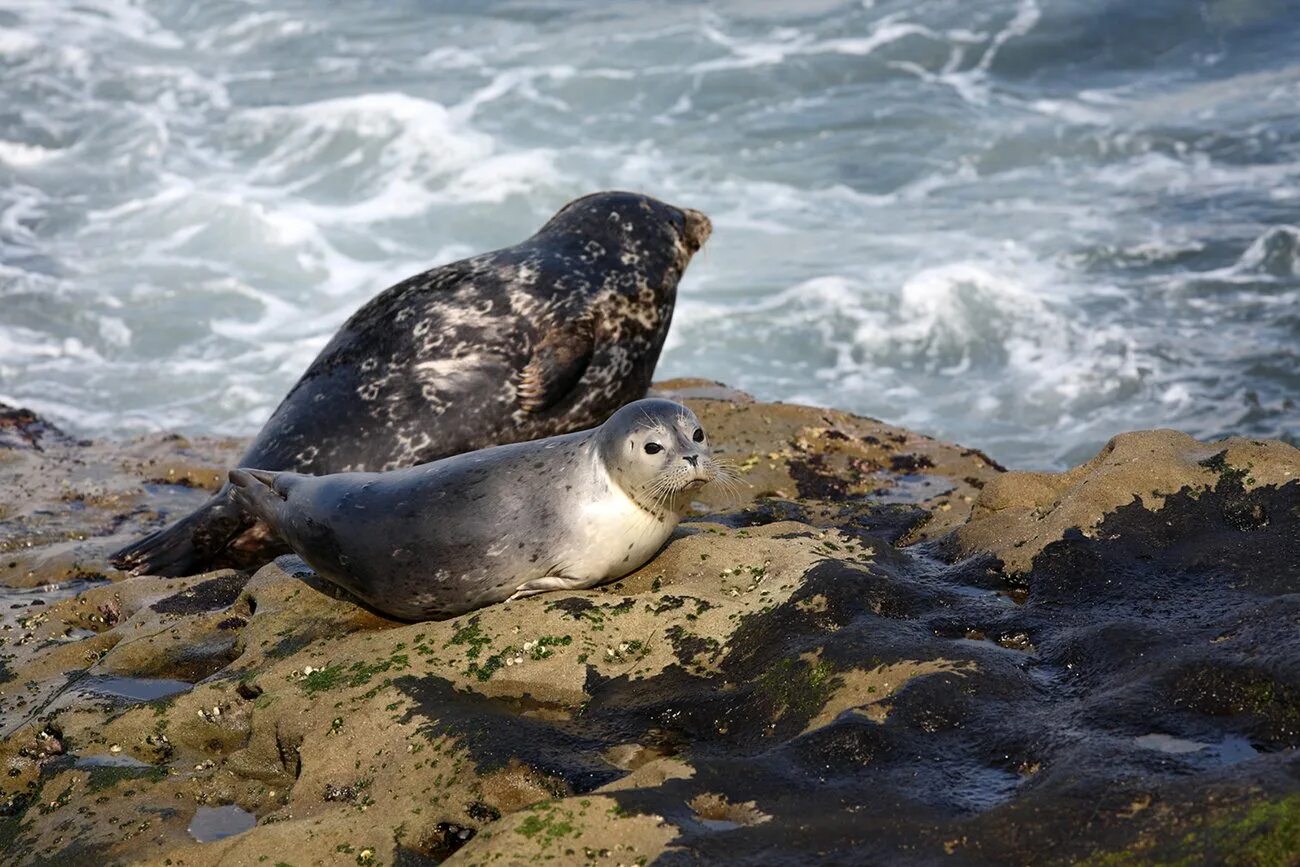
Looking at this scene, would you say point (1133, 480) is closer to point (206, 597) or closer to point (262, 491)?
point (262, 491)

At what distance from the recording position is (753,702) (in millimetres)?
4090

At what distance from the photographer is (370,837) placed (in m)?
3.72

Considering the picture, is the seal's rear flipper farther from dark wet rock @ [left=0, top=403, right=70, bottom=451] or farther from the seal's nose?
dark wet rock @ [left=0, top=403, right=70, bottom=451]

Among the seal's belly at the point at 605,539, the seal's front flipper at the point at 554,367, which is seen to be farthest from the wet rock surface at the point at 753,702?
the seal's front flipper at the point at 554,367

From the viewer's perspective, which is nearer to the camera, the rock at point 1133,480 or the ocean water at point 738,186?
the rock at point 1133,480

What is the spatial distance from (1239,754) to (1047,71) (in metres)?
17.5

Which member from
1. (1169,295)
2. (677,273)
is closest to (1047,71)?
(1169,295)

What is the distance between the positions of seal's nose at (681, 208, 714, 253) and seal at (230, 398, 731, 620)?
11.0 ft

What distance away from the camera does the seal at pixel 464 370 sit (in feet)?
22.4

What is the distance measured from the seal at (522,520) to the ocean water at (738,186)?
6466mm

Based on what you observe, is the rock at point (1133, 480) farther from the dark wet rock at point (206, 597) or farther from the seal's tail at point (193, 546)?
the seal's tail at point (193, 546)

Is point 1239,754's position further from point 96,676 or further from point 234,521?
point 234,521

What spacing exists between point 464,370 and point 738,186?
10850 millimetres

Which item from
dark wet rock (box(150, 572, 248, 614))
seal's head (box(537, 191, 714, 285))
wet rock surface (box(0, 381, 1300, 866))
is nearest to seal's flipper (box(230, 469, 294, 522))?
wet rock surface (box(0, 381, 1300, 866))
